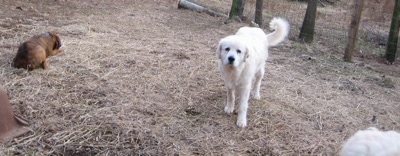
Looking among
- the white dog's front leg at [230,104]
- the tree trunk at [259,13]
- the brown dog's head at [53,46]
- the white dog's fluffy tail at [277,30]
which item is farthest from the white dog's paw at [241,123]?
the tree trunk at [259,13]

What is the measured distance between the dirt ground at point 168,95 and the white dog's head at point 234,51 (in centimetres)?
64

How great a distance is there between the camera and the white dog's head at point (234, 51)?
12.6 feet

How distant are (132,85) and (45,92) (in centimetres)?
95

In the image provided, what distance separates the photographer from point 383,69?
6773 mm

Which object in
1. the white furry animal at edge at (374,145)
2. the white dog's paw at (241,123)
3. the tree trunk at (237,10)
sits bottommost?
the white dog's paw at (241,123)

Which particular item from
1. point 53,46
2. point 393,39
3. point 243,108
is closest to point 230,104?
point 243,108

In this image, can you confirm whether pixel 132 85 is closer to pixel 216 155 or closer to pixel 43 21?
pixel 216 155

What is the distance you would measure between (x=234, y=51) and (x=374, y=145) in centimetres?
198

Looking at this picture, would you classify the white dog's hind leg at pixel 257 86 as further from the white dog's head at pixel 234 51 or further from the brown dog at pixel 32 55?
the brown dog at pixel 32 55

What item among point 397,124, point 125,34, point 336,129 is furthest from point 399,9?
point 125,34

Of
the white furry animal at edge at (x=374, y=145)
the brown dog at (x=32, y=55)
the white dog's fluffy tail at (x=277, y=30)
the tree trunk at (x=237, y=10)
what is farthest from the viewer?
the tree trunk at (x=237, y=10)

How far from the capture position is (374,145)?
6.73ft

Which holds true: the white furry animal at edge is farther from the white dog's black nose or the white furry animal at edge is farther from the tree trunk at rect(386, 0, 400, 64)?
the tree trunk at rect(386, 0, 400, 64)

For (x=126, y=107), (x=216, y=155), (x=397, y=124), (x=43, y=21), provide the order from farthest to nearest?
(x=43, y=21) → (x=397, y=124) → (x=126, y=107) → (x=216, y=155)
